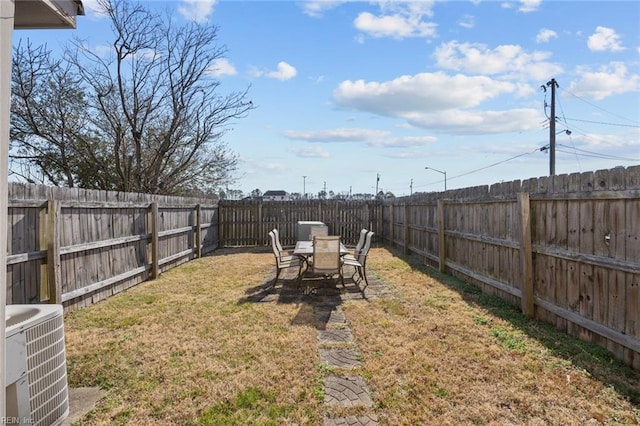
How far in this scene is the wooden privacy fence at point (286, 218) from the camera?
45.9 feet

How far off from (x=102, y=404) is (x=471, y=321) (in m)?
4.00

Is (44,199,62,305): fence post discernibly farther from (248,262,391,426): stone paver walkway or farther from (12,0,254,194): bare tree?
(12,0,254,194): bare tree

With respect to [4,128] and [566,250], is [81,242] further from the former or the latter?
[566,250]

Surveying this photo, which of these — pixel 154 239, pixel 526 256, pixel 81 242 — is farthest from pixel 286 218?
pixel 526 256

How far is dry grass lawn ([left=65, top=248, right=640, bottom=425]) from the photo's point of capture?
2566mm

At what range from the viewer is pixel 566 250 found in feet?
13.2

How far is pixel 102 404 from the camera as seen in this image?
8.93ft

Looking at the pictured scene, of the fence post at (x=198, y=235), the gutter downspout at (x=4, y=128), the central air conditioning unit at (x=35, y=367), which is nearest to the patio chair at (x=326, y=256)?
the central air conditioning unit at (x=35, y=367)

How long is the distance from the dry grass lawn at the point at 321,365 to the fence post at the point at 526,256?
0.68 ft

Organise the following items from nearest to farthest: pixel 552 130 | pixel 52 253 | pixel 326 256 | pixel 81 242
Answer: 1. pixel 52 253
2. pixel 81 242
3. pixel 326 256
4. pixel 552 130

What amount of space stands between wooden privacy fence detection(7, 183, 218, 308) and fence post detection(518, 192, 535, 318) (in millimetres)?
6043

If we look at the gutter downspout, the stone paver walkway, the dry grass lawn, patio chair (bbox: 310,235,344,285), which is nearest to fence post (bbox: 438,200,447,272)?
the stone paver walkway

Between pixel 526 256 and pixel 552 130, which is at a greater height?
pixel 552 130

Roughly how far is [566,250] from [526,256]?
26.6 inches
